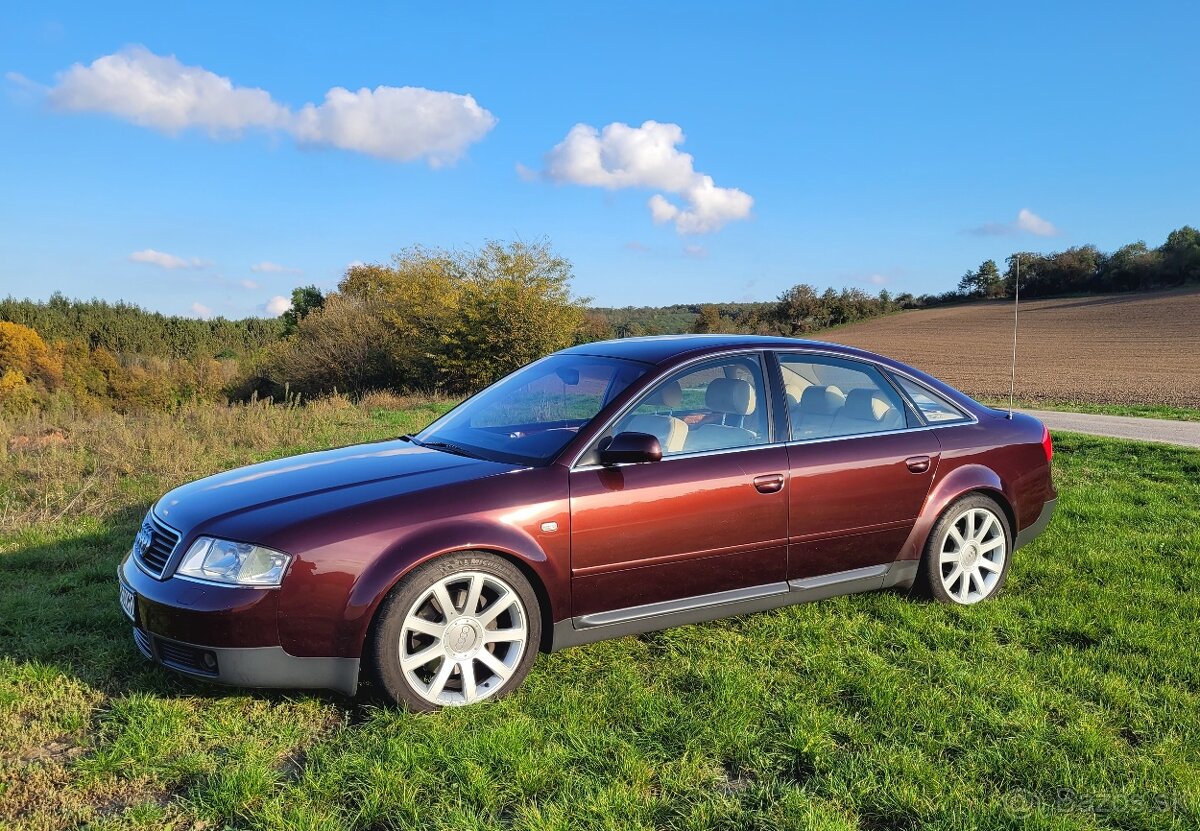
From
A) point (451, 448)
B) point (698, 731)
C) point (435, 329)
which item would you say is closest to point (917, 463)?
point (698, 731)

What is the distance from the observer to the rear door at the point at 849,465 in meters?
4.32

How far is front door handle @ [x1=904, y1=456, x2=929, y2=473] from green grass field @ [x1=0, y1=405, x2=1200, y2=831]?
0.79m

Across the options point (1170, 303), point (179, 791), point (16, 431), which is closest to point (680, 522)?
point (179, 791)

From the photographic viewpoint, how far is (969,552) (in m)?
4.93

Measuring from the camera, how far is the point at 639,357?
450cm

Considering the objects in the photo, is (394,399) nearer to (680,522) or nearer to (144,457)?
(144,457)

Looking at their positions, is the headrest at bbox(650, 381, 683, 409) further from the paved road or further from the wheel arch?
the paved road

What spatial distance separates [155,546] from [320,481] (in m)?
0.75

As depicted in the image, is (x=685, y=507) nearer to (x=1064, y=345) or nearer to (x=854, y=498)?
(x=854, y=498)

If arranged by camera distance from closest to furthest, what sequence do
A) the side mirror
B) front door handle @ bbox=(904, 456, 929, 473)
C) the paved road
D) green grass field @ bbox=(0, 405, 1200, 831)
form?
green grass field @ bbox=(0, 405, 1200, 831), the side mirror, front door handle @ bbox=(904, 456, 929, 473), the paved road

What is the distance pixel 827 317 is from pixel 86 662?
3014 inches

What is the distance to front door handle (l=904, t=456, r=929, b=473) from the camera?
15.3ft

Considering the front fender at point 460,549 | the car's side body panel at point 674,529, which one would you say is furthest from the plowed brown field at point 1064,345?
the front fender at point 460,549

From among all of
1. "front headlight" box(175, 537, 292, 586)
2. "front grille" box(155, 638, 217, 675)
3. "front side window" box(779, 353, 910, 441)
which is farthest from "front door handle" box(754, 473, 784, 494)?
"front grille" box(155, 638, 217, 675)
